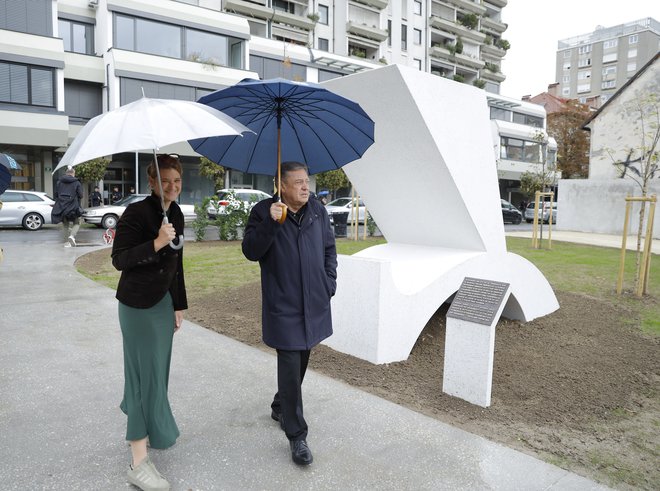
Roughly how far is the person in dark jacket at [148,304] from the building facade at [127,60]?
13.4 meters

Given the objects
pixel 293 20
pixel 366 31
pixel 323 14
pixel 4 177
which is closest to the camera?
pixel 4 177

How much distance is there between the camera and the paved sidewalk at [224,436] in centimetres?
295

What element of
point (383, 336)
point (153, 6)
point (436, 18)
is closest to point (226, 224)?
point (383, 336)

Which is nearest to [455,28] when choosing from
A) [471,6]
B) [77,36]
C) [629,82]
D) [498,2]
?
[471,6]

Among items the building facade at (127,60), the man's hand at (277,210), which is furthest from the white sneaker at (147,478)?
the building facade at (127,60)

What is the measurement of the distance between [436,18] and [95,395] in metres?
53.9

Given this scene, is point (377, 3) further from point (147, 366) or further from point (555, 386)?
point (147, 366)

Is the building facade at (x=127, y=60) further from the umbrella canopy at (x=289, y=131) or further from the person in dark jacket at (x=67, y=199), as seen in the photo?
the umbrella canopy at (x=289, y=131)

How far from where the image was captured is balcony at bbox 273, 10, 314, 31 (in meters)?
38.6

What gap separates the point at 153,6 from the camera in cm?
2756

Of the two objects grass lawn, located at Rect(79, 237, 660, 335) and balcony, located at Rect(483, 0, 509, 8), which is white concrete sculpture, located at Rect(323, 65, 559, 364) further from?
balcony, located at Rect(483, 0, 509, 8)

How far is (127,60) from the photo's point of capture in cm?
2669

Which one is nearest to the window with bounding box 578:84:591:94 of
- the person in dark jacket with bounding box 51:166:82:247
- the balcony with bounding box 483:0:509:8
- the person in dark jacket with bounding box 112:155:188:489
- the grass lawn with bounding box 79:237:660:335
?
the balcony with bounding box 483:0:509:8

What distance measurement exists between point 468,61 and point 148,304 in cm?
5652
